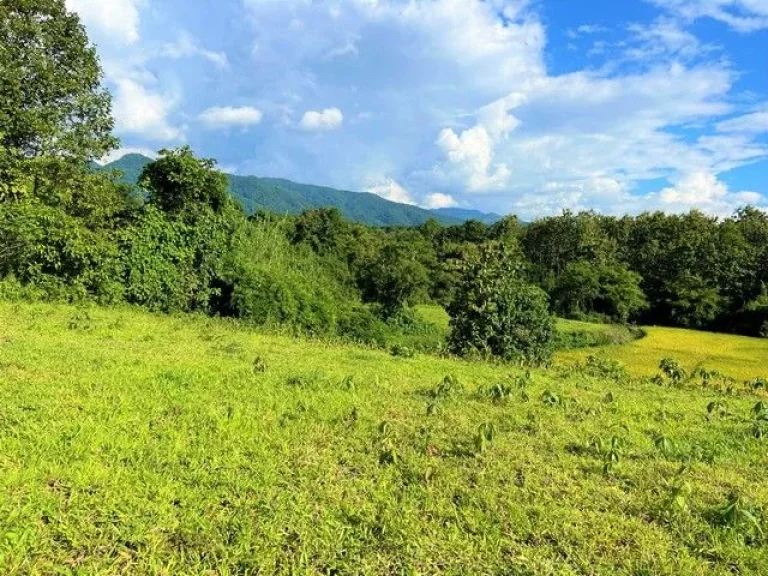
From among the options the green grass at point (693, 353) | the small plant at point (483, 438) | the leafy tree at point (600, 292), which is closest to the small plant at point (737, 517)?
the small plant at point (483, 438)

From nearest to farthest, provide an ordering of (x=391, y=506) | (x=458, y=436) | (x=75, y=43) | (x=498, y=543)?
(x=498, y=543) < (x=391, y=506) < (x=458, y=436) < (x=75, y=43)

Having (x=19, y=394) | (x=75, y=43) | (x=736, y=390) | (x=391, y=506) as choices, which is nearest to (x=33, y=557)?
(x=391, y=506)

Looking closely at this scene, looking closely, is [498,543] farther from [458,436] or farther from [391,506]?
[458,436]

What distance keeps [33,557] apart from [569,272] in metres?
51.0

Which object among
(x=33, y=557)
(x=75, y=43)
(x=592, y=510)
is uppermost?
(x=75, y=43)

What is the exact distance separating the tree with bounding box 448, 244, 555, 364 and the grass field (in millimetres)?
9962

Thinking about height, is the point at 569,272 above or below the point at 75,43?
below

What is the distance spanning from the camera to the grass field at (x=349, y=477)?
3.00m

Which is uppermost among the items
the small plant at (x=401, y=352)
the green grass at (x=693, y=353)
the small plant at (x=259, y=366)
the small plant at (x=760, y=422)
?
the small plant at (x=760, y=422)

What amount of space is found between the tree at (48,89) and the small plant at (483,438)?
13.7 metres

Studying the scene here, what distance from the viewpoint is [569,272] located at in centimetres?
5019

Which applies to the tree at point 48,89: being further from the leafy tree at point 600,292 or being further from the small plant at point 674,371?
the leafy tree at point 600,292

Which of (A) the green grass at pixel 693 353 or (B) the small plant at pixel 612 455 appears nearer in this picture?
(B) the small plant at pixel 612 455

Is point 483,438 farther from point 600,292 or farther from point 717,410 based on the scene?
point 600,292
